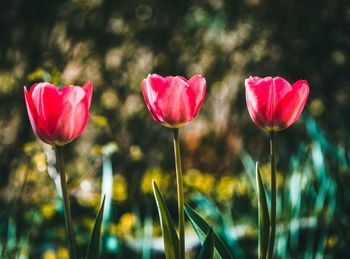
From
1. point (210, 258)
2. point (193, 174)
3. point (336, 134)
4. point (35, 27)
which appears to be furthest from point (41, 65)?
point (210, 258)

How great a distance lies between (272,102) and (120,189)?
7.53 ft

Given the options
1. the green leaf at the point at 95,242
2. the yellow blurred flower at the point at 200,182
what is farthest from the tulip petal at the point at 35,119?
the yellow blurred flower at the point at 200,182

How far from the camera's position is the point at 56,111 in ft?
2.96

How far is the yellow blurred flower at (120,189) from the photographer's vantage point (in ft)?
10.5

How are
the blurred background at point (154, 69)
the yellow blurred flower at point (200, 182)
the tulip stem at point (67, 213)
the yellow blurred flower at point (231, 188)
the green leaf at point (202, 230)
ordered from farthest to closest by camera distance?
the yellow blurred flower at point (200, 182) → the blurred background at point (154, 69) → the yellow blurred flower at point (231, 188) → the green leaf at point (202, 230) → the tulip stem at point (67, 213)

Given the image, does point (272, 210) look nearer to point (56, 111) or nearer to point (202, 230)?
point (202, 230)

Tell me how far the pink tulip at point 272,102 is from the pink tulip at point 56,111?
11.4 inches

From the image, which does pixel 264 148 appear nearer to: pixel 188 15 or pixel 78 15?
pixel 188 15

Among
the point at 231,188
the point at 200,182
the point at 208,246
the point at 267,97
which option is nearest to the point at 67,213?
the point at 208,246

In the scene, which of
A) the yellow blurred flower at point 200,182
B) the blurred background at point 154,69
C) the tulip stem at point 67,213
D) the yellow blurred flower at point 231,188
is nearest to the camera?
the tulip stem at point 67,213

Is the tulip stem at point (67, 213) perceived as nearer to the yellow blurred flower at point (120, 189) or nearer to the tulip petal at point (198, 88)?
the tulip petal at point (198, 88)

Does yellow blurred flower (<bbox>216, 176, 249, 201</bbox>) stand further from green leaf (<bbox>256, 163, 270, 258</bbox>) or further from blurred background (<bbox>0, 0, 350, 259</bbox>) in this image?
green leaf (<bbox>256, 163, 270, 258</bbox>)

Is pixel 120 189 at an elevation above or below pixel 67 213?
below

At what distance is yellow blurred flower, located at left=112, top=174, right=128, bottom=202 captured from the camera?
319 cm
